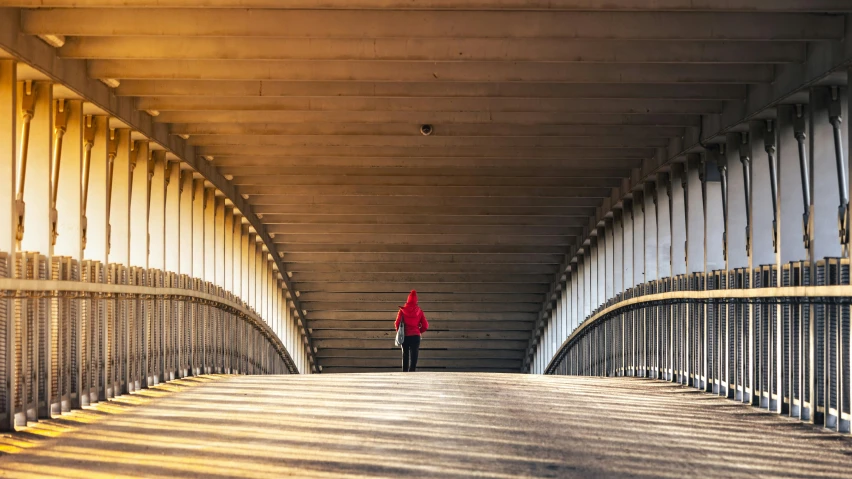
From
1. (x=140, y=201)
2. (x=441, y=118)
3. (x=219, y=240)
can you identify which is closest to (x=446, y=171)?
(x=441, y=118)

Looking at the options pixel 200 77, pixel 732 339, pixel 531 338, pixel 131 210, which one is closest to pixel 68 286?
pixel 200 77

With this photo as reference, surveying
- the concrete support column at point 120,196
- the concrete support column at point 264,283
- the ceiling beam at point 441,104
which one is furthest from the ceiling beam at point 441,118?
the concrete support column at point 264,283

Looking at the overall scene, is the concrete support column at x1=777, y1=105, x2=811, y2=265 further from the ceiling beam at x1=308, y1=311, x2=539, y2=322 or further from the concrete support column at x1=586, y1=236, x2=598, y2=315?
the ceiling beam at x1=308, y1=311, x2=539, y2=322

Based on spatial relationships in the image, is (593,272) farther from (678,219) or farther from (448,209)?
(678,219)

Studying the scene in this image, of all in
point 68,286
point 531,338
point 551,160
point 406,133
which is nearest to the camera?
point 68,286

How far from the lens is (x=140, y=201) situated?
17141 millimetres

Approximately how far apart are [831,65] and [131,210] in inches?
381

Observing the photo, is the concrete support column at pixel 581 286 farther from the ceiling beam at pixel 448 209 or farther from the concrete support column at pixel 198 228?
the concrete support column at pixel 198 228

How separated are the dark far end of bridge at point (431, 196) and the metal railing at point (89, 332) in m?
0.04

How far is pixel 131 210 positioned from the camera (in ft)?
55.4

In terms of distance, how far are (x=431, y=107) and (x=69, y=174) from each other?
571 cm

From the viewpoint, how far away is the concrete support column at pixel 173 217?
19.3 metres

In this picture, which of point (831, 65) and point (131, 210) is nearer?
point (831, 65)

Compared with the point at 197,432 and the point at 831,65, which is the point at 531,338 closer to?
the point at 831,65
